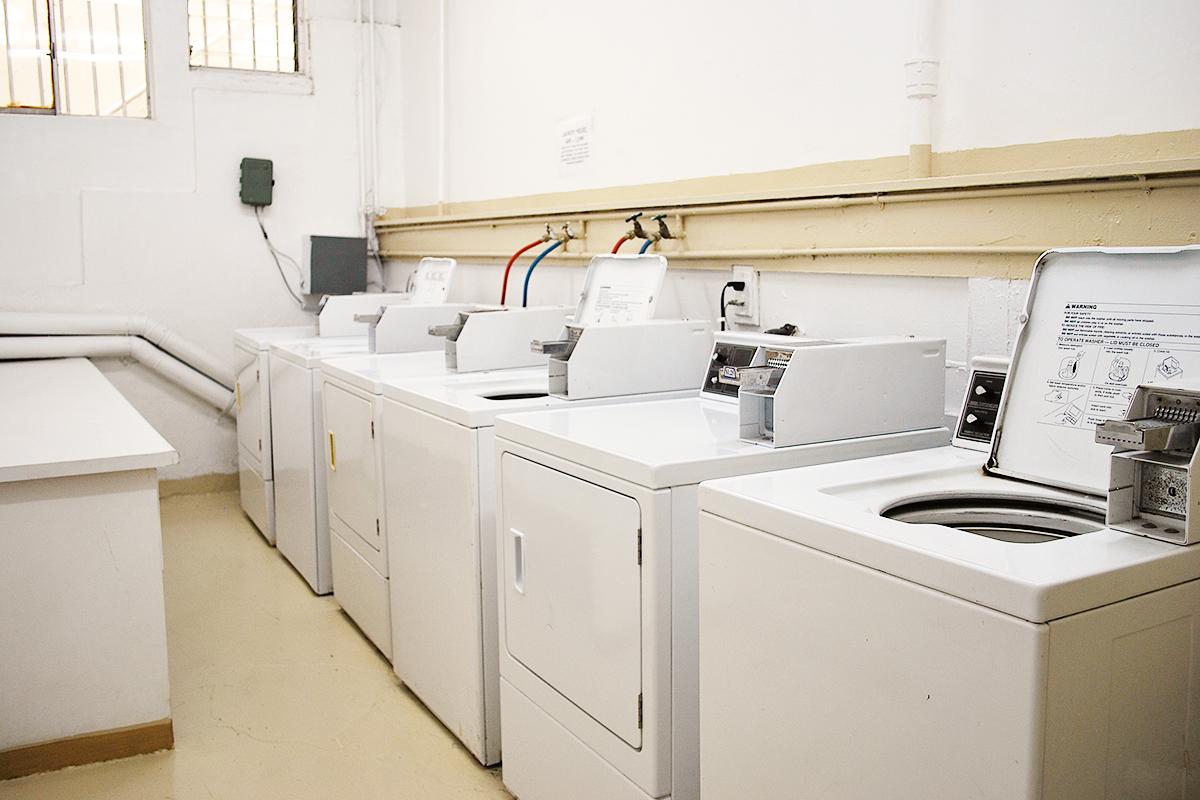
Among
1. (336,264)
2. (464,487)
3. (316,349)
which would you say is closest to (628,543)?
(464,487)

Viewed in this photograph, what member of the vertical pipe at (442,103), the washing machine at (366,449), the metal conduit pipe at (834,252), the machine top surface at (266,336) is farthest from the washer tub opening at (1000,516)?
the vertical pipe at (442,103)

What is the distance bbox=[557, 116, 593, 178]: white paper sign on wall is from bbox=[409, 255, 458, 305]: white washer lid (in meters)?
0.71

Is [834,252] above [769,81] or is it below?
below

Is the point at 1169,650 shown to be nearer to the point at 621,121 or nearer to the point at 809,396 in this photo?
the point at 809,396

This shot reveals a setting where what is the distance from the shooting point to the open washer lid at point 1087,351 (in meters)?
1.43

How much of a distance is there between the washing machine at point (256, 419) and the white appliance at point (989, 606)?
291 centimetres

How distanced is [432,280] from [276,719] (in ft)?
6.61

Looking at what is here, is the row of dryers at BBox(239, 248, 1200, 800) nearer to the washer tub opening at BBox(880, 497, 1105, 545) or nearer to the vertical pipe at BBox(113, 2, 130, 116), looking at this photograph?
the washer tub opening at BBox(880, 497, 1105, 545)

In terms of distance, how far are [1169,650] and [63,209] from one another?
4621mm

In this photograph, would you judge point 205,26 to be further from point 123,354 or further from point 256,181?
point 123,354

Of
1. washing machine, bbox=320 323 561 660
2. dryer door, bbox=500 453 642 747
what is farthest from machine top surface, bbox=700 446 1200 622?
washing machine, bbox=320 323 561 660

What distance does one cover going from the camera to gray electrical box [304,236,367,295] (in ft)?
15.5

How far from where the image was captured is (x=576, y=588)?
178 centimetres

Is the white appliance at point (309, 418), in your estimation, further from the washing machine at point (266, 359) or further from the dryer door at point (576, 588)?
the dryer door at point (576, 588)
